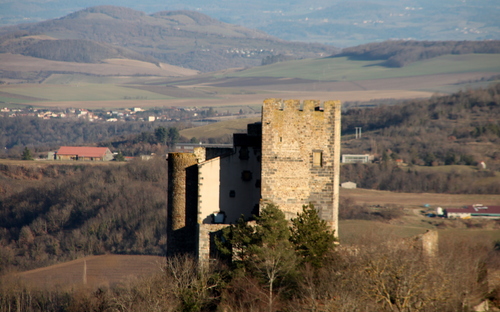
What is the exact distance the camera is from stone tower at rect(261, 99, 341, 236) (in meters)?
32.6

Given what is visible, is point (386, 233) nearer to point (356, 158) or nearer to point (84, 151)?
point (356, 158)

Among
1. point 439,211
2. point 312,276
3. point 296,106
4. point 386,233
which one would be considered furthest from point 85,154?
point 312,276

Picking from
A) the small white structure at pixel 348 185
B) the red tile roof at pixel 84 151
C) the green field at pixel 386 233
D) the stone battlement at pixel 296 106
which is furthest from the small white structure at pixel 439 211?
the stone battlement at pixel 296 106

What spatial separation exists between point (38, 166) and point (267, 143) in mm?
124397

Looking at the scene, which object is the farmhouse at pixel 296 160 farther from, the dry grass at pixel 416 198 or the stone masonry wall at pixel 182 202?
the dry grass at pixel 416 198

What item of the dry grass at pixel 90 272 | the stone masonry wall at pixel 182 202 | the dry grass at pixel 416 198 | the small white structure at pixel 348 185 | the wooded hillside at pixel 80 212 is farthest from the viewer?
the small white structure at pixel 348 185

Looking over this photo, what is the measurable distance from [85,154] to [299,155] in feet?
497

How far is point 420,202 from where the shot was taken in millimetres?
130250

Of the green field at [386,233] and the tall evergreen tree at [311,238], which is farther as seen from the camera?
the green field at [386,233]

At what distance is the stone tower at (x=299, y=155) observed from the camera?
32594 millimetres

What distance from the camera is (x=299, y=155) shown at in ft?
107

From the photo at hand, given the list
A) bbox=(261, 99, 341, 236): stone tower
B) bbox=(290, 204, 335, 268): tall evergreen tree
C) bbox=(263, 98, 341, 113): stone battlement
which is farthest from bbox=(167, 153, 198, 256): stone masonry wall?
bbox=(290, 204, 335, 268): tall evergreen tree

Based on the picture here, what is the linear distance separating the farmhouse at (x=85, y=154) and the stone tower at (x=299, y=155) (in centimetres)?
14430

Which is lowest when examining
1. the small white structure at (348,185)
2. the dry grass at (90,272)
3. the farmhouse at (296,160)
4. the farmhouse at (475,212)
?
the dry grass at (90,272)
